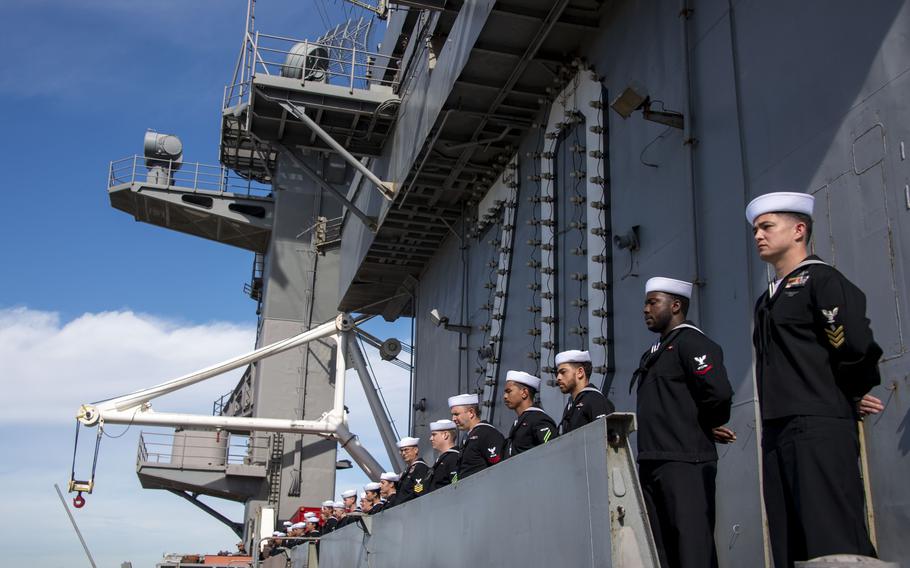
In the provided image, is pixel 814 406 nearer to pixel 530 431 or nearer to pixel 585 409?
pixel 585 409

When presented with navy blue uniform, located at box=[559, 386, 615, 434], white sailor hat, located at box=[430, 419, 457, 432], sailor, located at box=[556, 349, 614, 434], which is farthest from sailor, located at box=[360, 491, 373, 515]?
navy blue uniform, located at box=[559, 386, 615, 434]

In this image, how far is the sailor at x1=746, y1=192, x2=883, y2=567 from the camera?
8.02 ft

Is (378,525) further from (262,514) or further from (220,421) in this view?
(220,421)

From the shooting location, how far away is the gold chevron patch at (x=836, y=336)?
8.36ft

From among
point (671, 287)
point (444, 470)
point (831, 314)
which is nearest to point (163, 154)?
point (444, 470)

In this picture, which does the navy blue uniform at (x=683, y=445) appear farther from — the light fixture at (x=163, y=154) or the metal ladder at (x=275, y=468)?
the light fixture at (x=163, y=154)

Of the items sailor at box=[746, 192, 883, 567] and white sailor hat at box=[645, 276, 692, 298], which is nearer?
sailor at box=[746, 192, 883, 567]

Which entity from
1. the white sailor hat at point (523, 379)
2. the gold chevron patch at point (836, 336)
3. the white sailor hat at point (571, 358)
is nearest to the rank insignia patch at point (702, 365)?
the gold chevron patch at point (836, 336)

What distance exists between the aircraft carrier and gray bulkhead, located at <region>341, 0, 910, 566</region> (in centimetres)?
1

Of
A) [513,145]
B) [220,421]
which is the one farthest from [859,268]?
[220,421]

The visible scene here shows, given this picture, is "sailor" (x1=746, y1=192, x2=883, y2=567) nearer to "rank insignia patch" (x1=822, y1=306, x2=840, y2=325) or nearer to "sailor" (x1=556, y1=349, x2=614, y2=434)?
"rank insignia patch" (x1=822, y1=306, x2=840, y2=325)

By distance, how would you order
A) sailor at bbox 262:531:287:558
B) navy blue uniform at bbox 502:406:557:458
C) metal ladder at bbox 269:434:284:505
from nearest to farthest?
navy blue uniform at bbox 502:406:557:458
sailor at bbox 262:531:287:558
metal ladder at bbox 269:434:284:505

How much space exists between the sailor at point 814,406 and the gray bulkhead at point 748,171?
56.4 inches

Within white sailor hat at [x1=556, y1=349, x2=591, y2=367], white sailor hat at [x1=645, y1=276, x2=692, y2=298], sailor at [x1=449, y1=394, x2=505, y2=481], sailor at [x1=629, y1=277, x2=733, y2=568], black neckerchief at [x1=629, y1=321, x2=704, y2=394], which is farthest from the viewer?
sailor at [x1=449, y1=394, x2=505, y2=481]
